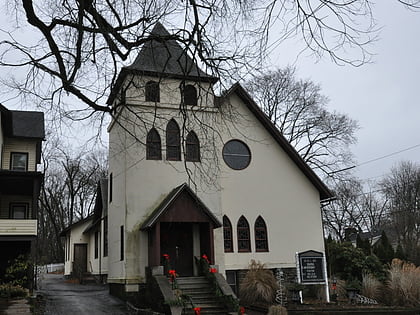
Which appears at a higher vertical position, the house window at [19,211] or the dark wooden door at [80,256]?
the house window at [19,211]

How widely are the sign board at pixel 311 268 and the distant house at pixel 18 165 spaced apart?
41.2ft

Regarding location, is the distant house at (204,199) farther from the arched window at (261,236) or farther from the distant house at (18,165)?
the distant house at (18,165)

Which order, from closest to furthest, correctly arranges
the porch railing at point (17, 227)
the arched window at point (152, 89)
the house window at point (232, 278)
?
the arched window at point (152, 89) < the house window at point (232, 278) < the porch railing at point (17, 227)

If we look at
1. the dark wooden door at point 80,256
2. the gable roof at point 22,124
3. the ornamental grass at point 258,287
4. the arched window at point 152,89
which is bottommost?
the ornamental grass at point 258,287

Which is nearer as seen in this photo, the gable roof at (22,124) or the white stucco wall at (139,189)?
the white stucco wall at (139,189)

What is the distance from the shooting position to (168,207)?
17688 millimetres

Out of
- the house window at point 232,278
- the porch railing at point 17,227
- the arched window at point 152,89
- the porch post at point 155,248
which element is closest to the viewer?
the arched window at point 152,89

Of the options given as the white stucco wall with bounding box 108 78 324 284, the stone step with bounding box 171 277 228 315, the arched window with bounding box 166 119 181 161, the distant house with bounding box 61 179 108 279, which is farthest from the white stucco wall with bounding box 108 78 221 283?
the distant house with bounding box 61 179 108 279

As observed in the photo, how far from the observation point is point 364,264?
2125 cm

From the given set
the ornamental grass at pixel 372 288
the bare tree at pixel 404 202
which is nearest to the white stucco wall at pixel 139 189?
the ornamental grass at pixel 372 288

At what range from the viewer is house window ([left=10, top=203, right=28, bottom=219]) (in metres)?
24.9

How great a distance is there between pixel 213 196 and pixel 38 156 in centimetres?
1277

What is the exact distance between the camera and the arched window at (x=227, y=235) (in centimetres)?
2072

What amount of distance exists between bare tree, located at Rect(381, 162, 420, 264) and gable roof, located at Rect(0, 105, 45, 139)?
32.9m
